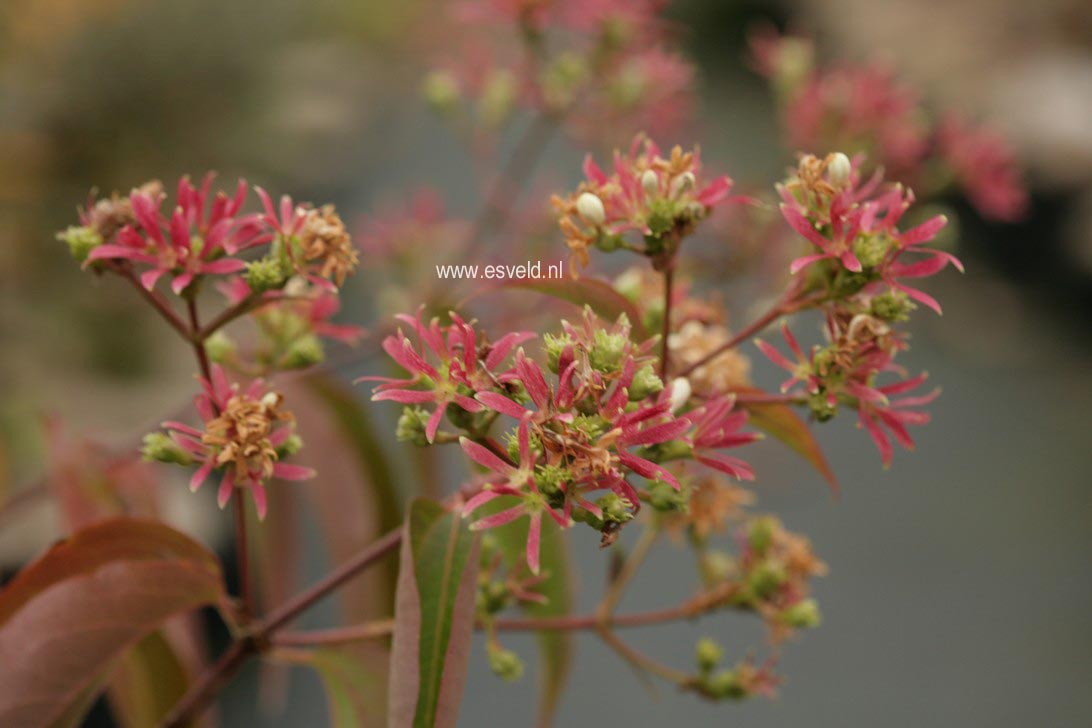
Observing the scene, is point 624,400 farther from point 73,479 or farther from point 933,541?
point 933,541

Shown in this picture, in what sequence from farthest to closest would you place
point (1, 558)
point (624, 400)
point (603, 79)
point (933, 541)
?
point (933, 541), point (1, 558), point (603, 79), point (624, 400)

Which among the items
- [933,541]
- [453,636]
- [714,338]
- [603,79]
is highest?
[603,79]

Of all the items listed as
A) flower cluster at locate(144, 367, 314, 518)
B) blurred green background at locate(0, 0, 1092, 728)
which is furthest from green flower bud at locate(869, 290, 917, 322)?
blurred green background at locate(0, 0, 1092, 728)

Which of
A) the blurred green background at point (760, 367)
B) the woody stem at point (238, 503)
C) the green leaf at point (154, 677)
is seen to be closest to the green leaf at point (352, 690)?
the woody stem at point (238, 503)

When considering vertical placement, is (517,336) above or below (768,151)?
below

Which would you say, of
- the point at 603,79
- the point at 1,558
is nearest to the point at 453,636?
the point at 603,79

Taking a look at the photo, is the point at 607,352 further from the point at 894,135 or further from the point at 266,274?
the point at 894,135

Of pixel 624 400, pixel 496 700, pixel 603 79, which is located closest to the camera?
pixel 624 400

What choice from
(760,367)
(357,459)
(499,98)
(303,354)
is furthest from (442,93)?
(760,367)
